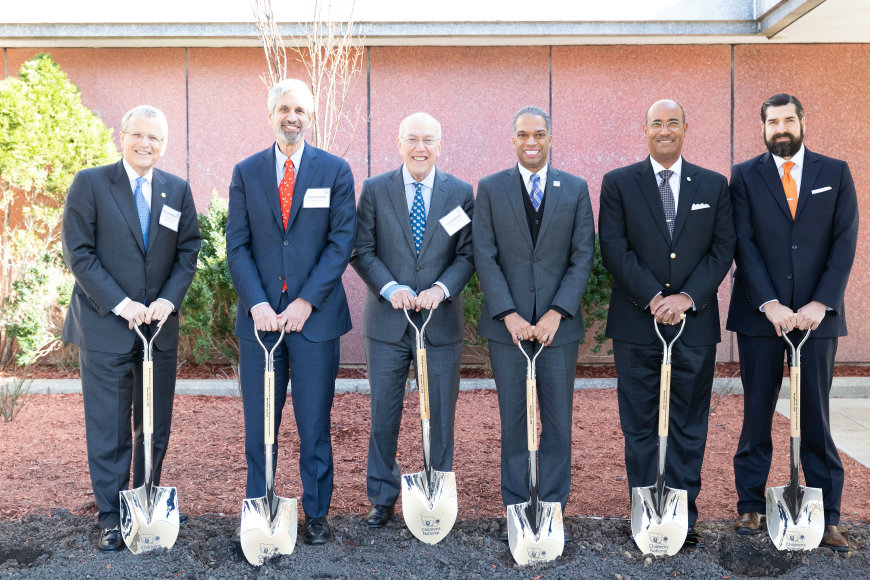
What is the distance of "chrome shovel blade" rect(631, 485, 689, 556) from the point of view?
3455 millimetres

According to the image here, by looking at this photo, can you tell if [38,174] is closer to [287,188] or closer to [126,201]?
[126,201]

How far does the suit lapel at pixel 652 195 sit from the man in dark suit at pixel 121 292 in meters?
2.30

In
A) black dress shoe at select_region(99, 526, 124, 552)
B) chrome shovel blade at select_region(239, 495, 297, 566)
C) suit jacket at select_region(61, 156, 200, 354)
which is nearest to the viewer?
chrome shovel blade at select_region(239, 495, 297, 566)

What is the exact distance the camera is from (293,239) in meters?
3.69

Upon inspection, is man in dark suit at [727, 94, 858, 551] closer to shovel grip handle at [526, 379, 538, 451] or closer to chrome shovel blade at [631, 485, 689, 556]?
chrome shovel blade at [631, 485, 689, 556]

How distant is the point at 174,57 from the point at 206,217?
2.04 metres

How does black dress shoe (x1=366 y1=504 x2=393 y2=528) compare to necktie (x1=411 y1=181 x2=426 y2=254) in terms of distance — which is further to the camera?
necktie (x1=411 y1=181 x2=426 y2=254)

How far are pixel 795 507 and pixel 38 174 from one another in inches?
279

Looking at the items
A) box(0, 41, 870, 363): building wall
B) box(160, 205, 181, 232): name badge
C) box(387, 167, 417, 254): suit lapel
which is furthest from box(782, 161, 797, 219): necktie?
box(0, 41, 870, 363): building wall

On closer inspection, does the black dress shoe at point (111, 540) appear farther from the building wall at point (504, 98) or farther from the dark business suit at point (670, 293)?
the building wall at point (504, 98)

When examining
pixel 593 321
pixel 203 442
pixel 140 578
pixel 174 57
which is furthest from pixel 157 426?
pixel 174 57

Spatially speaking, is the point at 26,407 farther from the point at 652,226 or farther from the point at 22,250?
the point at 652,226

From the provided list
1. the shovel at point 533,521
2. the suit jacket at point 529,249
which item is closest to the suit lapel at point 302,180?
the suit jacket at point 529,249

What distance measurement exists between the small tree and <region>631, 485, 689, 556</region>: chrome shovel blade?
595cm
